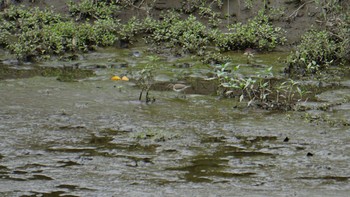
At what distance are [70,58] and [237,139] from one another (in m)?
3.80

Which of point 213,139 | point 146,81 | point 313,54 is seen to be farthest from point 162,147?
point 313,54

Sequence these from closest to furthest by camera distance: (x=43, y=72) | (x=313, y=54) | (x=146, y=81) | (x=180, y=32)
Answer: (x=146, y=81) → (x=43, y=72) → (x=313, y=54) → (x=180, y=32)

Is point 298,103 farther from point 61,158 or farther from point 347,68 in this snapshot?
point 61,158

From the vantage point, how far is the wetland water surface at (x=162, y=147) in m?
4.35

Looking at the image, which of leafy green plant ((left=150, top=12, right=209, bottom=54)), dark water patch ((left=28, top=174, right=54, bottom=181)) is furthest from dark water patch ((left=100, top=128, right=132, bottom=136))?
leafy green plant ((left=150, top=12, right=209, bottom=54))

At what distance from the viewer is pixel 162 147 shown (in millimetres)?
5145

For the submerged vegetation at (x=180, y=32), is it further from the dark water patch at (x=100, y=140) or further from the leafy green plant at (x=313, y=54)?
the dark water patch at (x=100, y=140)

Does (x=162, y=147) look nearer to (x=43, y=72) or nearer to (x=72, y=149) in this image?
(x=72, y=149)

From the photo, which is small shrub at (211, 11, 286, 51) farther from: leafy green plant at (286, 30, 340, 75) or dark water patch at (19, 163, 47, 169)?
dark water patch at (19, 163, 47, 169)

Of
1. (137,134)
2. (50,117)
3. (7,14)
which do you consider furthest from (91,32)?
(137,134)

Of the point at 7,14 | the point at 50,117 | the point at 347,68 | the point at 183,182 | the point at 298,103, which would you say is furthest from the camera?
the point at 7,14

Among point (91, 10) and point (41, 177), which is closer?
point (41, 177)

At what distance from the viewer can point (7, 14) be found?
975 cm

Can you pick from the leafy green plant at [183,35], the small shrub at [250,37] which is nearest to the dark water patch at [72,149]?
the leafy green plant at [183,35]
